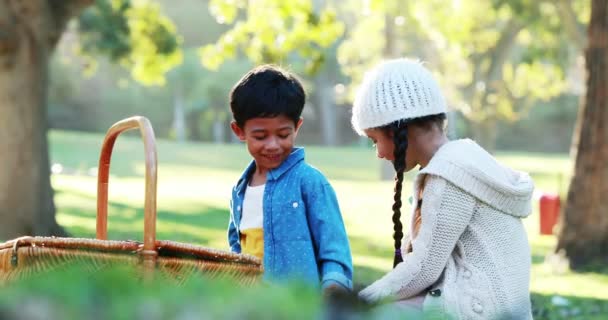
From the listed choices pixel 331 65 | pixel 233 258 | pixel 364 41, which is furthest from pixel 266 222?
pixel 331 65

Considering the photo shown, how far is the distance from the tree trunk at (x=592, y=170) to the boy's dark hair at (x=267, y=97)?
6814mm

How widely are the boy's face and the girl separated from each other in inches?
16.1

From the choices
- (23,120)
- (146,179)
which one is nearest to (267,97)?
(146,179)

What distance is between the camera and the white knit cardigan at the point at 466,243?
3.71 meters

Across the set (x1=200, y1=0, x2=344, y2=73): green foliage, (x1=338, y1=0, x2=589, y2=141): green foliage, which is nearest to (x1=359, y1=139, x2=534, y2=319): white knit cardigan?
(x1=200, y1=0, x2=344, y2=73): green foliage

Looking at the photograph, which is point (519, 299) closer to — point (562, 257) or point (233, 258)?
point (233, 258)

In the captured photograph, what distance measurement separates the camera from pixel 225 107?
7050 centimetres

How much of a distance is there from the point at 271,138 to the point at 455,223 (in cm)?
90

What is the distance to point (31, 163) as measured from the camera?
11.9 meters

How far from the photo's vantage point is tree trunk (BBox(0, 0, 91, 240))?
1168 centimetres

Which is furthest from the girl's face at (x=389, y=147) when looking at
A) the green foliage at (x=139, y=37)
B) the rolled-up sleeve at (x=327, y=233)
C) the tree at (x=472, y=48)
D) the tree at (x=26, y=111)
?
the tree at (x=472, y=48)

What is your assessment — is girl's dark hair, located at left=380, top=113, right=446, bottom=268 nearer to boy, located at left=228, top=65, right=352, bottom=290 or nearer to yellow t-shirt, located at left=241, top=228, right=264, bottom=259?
boy, located at left=228, top=65, right=352, bottom=290

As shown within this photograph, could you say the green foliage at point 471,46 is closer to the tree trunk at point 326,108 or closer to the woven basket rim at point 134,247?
the tree trunk at point 326,108

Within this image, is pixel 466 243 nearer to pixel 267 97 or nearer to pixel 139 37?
pixel 267 97
